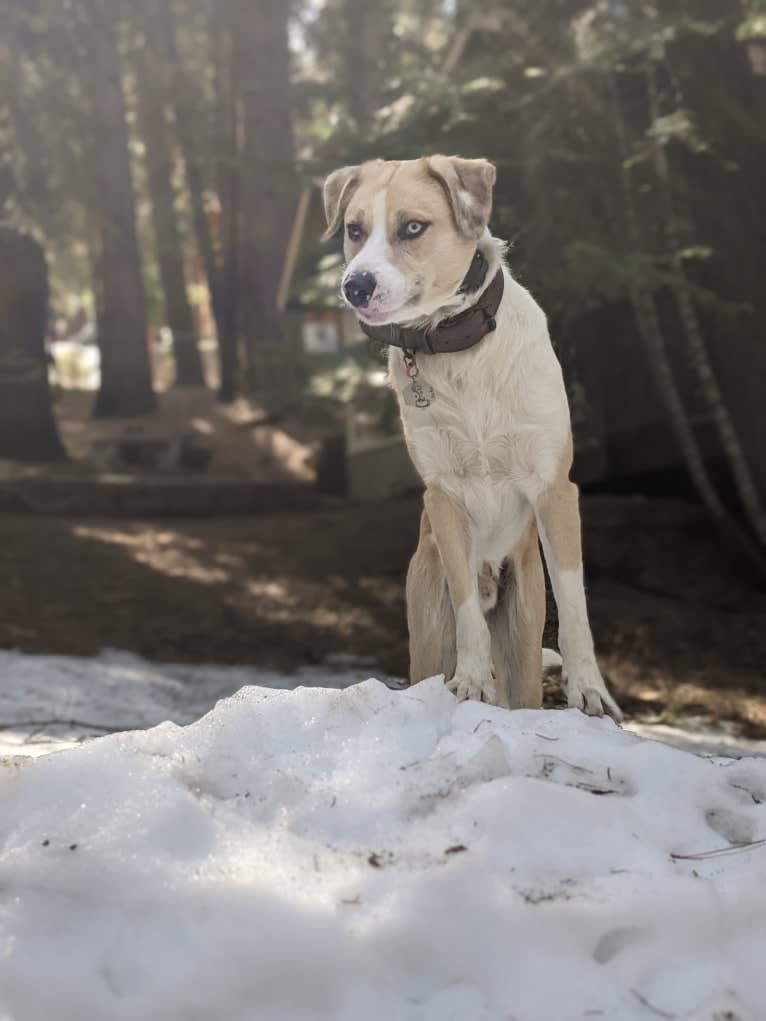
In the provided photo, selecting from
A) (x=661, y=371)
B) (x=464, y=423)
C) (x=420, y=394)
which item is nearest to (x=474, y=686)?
(x=464, y=423)

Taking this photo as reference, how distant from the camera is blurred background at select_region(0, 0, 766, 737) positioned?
24.6ft

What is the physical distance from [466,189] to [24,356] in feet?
44.3

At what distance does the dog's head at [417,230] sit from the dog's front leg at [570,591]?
0.74 m

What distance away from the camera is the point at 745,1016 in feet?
7.09

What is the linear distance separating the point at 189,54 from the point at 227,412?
13.0 metres

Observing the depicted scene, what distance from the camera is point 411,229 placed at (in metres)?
3.22

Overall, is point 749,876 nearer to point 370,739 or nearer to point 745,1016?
point 745,1016

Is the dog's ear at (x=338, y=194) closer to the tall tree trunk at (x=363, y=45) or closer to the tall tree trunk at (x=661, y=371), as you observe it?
the tall tree trunk at (x=661, y=371)

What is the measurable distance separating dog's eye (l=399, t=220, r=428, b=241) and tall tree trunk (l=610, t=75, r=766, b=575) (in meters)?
4.63

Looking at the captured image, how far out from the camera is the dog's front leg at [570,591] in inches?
136

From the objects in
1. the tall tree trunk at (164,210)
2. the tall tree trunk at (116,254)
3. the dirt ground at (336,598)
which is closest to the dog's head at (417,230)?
the dirt ground at (336,598)

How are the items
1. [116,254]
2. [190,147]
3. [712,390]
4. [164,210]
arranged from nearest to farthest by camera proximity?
[712,390]
[116,254]
[190,147]
[164,210]

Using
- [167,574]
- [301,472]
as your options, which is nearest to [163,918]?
[167,574]

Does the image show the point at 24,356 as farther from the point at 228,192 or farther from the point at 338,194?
the point at 338,194
